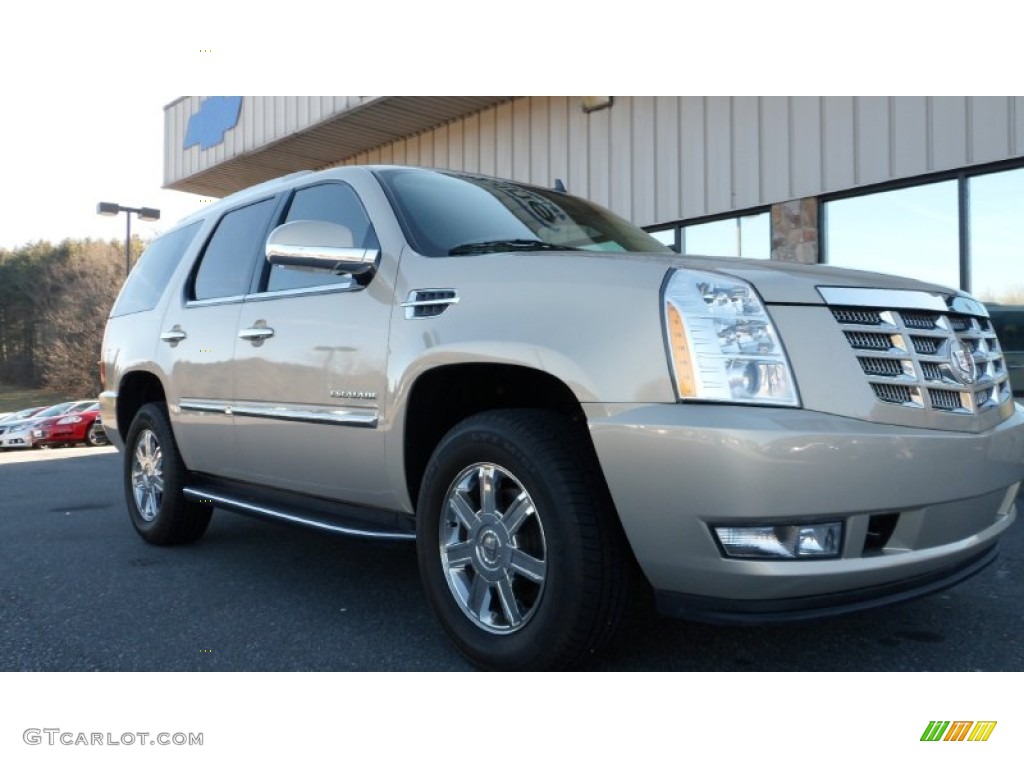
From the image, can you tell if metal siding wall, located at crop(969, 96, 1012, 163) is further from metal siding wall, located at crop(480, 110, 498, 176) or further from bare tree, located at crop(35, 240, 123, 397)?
bare tree, located at crop(35, 240, 123, 397)

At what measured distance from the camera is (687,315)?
2307mm

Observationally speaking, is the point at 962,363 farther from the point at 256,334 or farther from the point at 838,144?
the point at 838,144

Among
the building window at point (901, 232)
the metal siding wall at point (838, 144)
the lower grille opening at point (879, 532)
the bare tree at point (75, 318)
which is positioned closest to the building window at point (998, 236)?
the building window at point (901, 232)

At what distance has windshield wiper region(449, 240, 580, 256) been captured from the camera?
10.2 feet

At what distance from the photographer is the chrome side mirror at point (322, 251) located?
10.3ft

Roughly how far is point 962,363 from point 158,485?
4.13 metres

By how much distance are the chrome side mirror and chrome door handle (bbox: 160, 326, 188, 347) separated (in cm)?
151

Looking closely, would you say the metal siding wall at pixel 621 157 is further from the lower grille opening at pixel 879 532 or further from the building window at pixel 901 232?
the lower grille opening at pixel 879 532

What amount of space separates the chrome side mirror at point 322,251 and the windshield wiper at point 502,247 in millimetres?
337

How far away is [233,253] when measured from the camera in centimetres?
433

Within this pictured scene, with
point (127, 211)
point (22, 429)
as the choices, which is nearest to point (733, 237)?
point (127, 211)

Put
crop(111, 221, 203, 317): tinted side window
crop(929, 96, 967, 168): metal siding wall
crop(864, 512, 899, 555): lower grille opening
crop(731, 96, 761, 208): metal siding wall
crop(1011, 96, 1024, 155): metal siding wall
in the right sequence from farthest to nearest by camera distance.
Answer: crop(731, 96, 761, 208): metal siding wall, crop(929, 96, 967, 168): metal siding wall, crop(1011, 96, 1024, 155): metal siding wall, crop(111, 221, 203, 317): tinted side window, crop(864, 512, 899, 555): lower grille opening

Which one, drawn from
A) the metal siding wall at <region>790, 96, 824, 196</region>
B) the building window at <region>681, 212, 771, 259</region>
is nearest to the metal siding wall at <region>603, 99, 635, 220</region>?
the building window at <region>681, 212, 771, 259</region>
